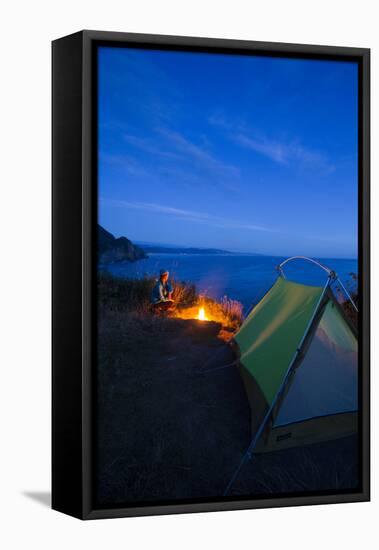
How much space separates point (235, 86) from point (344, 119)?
82cm

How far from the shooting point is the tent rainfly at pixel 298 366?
6.65m

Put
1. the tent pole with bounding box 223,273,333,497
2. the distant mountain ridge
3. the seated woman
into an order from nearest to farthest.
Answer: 1. the distant mountain ridge
2. the seated woman
3. the tent pole with bounding box 223,273,333,497

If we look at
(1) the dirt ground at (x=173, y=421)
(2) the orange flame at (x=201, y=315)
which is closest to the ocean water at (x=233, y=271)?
(2) the orange flame at (x=201, y=315)

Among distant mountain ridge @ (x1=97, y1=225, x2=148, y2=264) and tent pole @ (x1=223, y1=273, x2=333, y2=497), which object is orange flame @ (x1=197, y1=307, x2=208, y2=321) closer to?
distant mountain ridge @ (x1=97, y1=225, x2=148, y2=264)

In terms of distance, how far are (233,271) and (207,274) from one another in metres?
0.19

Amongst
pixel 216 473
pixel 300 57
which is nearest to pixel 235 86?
pixel 300 57

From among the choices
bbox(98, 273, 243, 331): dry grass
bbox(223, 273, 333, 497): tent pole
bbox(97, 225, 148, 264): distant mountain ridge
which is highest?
bbox(97, 225, 148, 264): distant mountain ridge

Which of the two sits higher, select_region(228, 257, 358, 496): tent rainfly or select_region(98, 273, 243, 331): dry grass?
select_region(98, 273, 243, 331): dry grass

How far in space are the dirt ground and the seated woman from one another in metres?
0.10

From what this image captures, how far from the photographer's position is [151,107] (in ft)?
21.2

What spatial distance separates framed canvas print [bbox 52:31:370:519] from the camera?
6340mm

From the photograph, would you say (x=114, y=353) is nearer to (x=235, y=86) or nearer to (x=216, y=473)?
(x=216, y=473)

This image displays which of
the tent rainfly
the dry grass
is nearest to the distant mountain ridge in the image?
the dry grass

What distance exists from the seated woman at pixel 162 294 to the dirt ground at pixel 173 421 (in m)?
0.10
